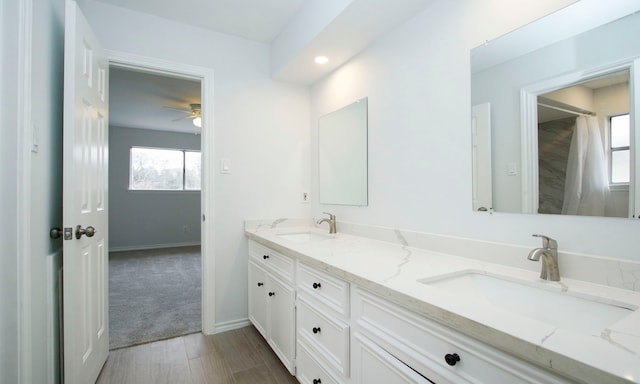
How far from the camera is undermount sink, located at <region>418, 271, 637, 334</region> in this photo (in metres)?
0.89

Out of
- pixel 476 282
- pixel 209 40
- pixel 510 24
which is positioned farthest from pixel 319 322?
pixel 209 40

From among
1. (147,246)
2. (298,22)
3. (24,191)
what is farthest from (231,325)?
(147,246)

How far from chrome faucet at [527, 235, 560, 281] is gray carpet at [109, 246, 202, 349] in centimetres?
234

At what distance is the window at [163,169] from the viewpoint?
5.83 m

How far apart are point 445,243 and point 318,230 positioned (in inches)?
47.9

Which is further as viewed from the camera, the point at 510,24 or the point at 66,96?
the point at 66,96

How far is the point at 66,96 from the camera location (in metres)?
1.38

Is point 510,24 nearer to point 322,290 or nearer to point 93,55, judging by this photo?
point 322,290

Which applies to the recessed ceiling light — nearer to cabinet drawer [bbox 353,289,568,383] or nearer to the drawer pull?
cabinet drawer [bbox 353,289,568,383]

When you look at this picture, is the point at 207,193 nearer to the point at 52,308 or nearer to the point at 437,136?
the point at 52,308

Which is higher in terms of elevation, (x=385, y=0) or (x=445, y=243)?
(x=385, y=0)

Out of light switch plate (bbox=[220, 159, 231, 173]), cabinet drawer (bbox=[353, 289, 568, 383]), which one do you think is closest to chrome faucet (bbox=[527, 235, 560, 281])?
cabinet drawer (bbox=[353, 289, 568, 383])

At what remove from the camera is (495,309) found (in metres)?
0.79

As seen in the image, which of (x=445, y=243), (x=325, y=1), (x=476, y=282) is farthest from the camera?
(x=325, y=1)
